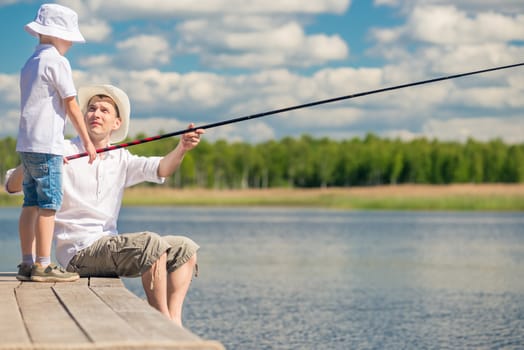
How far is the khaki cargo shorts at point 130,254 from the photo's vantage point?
13.3 ft

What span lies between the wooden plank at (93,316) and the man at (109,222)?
323 millimetres

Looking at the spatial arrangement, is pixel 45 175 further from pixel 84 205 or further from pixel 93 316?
pixel 93 316

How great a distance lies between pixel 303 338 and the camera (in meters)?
8.20

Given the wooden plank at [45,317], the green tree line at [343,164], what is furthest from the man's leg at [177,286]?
the green tree line at [343,164]

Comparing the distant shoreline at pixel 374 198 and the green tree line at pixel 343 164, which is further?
the green tree line at pixel 343 164

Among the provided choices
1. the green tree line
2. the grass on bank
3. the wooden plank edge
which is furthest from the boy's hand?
the green tree line

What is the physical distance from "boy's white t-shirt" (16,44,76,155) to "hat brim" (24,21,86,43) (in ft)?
0.23

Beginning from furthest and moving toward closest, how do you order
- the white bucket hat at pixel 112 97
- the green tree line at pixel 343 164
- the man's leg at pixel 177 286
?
the green tree line at pixel 343 164 < the white bucket hat at pixel 112 97 < the man's leg at pixel 177 286

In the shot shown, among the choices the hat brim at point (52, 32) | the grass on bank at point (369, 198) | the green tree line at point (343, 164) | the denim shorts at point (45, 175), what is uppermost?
the green tree line at point (343, 164)

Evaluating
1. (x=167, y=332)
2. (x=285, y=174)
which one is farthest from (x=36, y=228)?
(x=285, y=174)

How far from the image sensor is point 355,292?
11.7 meters

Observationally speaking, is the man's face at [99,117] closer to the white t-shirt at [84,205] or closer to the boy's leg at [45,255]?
the white t-shirt at [84,205]

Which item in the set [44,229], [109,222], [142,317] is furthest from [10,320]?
[109,222]

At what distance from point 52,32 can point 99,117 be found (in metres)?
0.55
